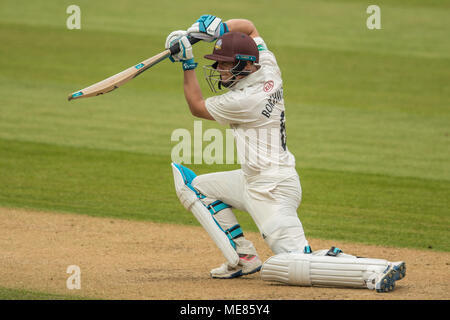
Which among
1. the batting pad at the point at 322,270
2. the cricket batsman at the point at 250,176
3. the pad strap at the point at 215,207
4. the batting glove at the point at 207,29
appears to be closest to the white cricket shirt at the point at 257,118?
the cricket batsman at the point at 250,176

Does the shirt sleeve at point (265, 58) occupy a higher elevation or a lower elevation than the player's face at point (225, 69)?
higher

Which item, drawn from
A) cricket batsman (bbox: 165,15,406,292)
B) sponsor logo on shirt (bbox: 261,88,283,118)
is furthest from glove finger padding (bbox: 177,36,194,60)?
sponsor logo on shirt (bbox: 261,88,283,118)

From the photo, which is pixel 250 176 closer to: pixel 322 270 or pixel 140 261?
pixel 322 270

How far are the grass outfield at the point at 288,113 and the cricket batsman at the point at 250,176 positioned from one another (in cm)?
194

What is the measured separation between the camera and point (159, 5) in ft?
72.6

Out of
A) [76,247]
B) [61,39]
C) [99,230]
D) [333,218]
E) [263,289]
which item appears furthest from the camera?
Answer: [61,39]

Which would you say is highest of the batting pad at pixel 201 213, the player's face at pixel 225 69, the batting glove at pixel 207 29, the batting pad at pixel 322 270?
the batting glove at pixel 207 29

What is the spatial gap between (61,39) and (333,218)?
12486mm

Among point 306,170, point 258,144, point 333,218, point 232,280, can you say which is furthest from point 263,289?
point 306,170

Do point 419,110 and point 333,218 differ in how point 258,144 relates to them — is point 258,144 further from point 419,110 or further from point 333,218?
point 419,110

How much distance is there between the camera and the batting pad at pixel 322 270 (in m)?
5.49

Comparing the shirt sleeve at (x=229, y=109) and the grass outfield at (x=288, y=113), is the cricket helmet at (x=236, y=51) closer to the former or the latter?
the shirt sleeve at (x=229, y=109)

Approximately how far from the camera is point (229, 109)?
5941 millimetres

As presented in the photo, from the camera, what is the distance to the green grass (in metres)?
5.37
